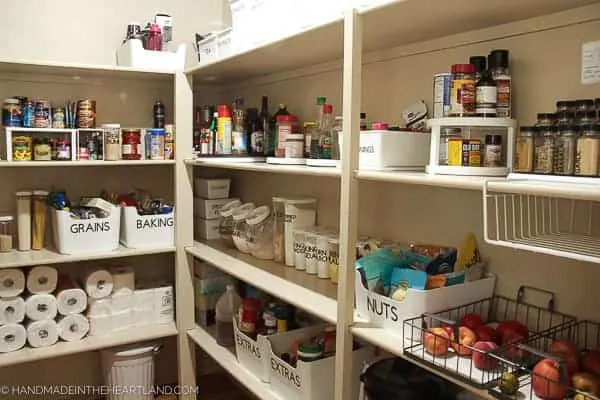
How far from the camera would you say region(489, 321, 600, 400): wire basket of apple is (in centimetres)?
108

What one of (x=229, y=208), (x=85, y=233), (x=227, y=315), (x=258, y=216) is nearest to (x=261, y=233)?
(x=258, y=216)

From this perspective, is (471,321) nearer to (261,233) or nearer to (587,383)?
(587,383)

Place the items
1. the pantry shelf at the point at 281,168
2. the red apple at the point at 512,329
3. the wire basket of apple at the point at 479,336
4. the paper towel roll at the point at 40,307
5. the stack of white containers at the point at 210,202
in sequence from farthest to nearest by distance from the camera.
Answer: the stack of white containers at the point at 210,202, the paper towel roll at the point at 40,307, the pantry shelf at the point at 281,168, the red apple at the point at 512,329, the wire basket of apple at the point at 479,336

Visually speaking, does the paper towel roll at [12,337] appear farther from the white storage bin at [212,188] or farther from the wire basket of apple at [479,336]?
the wire basket of apple at [479,336]

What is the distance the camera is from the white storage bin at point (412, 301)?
55.1 inches

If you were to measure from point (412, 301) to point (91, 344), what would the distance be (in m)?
1.65

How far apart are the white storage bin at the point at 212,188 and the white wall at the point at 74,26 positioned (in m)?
0.75

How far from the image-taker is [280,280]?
6.75 ft

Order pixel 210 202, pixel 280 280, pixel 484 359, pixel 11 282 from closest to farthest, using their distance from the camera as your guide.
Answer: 1. pixel 484 359
2. pixel 280 280
3. pixel 11 282
4. pixel 210 202

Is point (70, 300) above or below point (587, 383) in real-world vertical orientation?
below

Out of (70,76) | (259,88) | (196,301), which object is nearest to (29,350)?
(196,301)

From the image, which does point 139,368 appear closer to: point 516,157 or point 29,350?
point 29,350

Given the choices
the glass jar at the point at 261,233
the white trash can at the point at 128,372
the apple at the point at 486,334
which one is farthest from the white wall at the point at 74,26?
the apple at the point at 486,334

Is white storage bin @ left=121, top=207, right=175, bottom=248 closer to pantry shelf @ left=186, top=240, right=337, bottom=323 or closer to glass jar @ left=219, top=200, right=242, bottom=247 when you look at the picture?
pantry shelf @ left=186, top=240, right=337, bottom=323
